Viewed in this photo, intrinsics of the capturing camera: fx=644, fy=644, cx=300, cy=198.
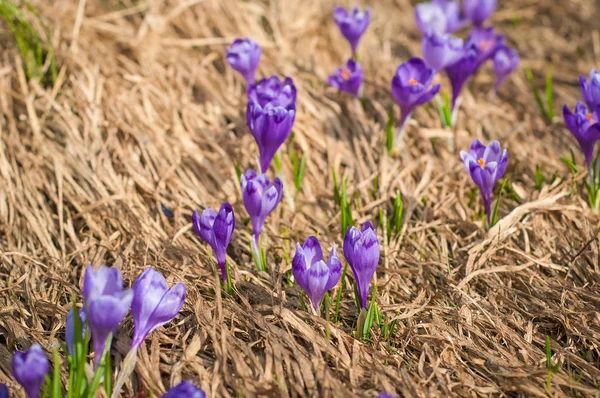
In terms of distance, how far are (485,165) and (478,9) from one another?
1.60 metres

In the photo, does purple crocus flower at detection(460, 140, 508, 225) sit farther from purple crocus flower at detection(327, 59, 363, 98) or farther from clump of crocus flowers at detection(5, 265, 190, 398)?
clump of crocus flowers at detection(5, 265, 190, 398)

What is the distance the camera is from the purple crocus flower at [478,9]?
11.6 ft

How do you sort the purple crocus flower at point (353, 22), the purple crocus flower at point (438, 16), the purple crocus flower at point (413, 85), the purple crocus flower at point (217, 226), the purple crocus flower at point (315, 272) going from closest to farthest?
the purple crocus flower at point (315, 272) < the purple crocus flower at point (217, 226) < the purple crocus flower at point (413, 85) < the purple crocus flower at point (353, 22) < the purple crocus flower at point (438, 16)

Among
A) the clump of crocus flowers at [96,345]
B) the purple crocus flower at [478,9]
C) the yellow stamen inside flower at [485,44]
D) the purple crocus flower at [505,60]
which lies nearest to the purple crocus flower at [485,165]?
the purple crocus flower at [505,60]

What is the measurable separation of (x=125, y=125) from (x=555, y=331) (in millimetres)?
1919

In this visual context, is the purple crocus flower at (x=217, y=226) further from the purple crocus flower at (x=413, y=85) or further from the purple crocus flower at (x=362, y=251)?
the purple crocus flower at (x=413, y=85)

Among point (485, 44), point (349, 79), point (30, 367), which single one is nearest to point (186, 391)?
point (30, 367)

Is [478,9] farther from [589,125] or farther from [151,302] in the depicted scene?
[151,302]

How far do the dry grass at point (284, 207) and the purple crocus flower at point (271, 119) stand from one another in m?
0.32

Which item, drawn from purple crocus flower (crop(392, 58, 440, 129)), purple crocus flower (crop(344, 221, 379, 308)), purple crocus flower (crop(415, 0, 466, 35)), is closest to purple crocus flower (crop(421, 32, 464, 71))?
purple crocus flower (crop(392, 58, 440, 129))

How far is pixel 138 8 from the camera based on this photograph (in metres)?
3.43

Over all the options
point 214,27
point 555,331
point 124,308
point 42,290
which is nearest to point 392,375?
point 555,331

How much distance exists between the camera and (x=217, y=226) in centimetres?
206

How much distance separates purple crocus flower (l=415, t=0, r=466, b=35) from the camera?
3350mm
